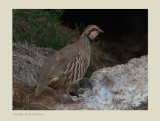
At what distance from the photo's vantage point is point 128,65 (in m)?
5.94

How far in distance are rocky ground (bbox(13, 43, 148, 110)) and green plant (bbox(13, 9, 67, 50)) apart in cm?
59

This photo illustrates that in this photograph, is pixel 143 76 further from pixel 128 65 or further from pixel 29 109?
pixel 29 109

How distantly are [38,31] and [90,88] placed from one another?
81.0 inches

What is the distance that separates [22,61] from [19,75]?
386 millimetres

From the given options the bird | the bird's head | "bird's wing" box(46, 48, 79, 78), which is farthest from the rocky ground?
the bird's head

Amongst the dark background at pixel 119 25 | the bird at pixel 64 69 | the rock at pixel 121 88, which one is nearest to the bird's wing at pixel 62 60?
the bird at pixel 64 69

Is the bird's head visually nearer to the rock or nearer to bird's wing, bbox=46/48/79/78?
bird's wing, bbox=46/48/79/78

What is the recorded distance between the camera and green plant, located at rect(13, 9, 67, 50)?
6.89 m

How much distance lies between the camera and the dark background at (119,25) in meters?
10.2

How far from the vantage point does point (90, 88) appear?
20.2 ft

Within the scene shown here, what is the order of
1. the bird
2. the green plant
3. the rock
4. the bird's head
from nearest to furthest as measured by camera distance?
1. the rock
2. the bird
3. the bird's head
4. the green plant

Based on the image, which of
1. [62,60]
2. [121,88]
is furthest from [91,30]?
[121,88]

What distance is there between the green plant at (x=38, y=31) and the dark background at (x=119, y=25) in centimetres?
279

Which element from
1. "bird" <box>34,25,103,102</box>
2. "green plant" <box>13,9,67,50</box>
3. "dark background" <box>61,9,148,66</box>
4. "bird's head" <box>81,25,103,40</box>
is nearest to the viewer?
"bird" <box>34,25,103,102</box>
